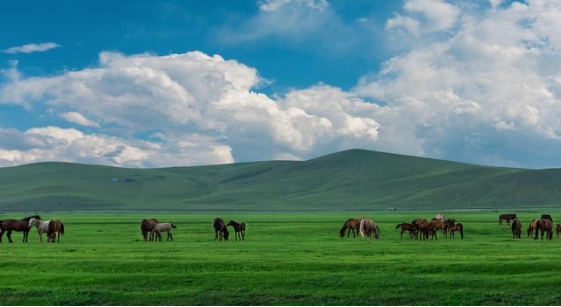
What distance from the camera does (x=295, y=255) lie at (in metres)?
35.2

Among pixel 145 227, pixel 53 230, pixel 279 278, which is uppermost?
pixel 145 227

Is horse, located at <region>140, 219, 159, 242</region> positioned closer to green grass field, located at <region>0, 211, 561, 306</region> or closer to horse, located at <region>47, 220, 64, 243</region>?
horse, located at <region>47, 220, 64, 243</region>

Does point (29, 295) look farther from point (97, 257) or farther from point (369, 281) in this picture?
point (369, 281)

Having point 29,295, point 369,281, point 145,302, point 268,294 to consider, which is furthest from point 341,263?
point 29,295

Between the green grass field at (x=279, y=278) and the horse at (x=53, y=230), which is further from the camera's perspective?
the horse at (x=53, y=230)

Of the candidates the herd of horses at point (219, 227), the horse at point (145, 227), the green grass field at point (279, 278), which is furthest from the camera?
the horse at point (145, 227)

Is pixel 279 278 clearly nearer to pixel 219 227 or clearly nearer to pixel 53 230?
pixel 219 227

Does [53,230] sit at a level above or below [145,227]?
below

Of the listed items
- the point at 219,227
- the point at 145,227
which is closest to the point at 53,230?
the point at 145,227

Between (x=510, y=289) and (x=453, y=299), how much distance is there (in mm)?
2632

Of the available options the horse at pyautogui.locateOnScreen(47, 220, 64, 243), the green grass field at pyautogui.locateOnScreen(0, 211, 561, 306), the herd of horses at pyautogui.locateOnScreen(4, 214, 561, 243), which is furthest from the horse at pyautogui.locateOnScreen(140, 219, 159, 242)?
the green grass field at pyautogui.locateOnScreen(0, 211, 561, 306)

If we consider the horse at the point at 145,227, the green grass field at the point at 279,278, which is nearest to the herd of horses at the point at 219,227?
the horse at the point at 145,227

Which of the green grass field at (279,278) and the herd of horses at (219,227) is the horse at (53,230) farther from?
the green grass field at (279,278)

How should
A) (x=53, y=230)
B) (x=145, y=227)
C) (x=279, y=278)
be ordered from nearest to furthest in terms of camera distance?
(x=279, y=278)
(x=53, y=230)
(x=145, y=227)
